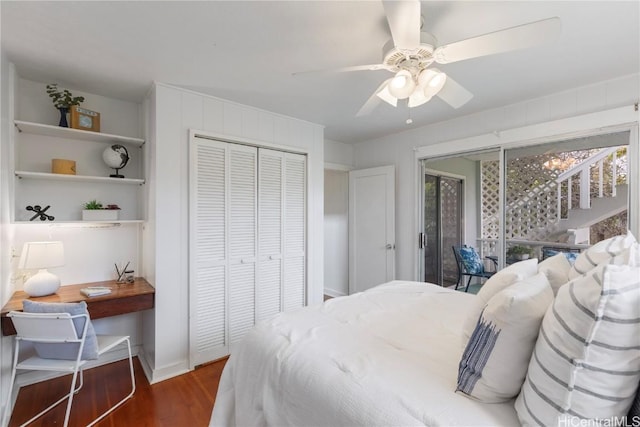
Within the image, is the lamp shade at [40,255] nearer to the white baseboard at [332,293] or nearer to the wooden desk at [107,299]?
the wooden desk at [107,299]

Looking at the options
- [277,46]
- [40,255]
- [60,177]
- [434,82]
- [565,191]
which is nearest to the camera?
[434,82]

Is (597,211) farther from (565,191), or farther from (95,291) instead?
(95,291)

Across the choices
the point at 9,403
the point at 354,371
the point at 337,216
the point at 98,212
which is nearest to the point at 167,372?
the point at 9,403

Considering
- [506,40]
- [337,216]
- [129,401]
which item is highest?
[506,40]

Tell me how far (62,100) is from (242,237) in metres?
1.79

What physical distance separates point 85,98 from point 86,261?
1404mm

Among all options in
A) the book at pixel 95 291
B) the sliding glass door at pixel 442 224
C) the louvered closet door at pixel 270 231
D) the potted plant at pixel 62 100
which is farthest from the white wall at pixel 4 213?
the sliding glass door at pixel 442 224

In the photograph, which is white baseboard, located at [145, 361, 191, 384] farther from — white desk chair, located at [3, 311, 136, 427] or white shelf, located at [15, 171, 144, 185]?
white shelf, located at [15, 171, 144, 185]

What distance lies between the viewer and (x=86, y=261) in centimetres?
262

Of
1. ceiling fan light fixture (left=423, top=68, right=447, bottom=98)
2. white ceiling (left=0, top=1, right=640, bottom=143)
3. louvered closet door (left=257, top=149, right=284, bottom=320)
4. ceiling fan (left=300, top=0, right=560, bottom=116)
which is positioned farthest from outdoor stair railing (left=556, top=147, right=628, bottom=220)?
louvered closet door (left=257, top=149, right=284, bottom=320)

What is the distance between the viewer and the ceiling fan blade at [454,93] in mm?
1744

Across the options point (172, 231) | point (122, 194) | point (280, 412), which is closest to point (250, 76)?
point (172, 231)

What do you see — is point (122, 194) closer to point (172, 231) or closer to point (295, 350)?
→ point (172, 231)

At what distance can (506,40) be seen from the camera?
1304mm
